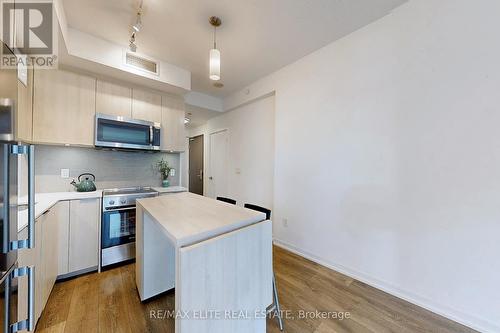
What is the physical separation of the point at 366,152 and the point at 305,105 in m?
1.07

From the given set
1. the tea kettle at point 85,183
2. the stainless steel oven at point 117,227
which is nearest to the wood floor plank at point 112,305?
the stainless steel oven at point 117,227

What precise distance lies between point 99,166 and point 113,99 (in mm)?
966

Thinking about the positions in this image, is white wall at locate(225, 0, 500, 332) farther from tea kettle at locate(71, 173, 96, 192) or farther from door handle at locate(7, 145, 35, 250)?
tea kettle at locate(71, 173, 96, 192)

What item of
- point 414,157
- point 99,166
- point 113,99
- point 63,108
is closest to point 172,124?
point 113,99

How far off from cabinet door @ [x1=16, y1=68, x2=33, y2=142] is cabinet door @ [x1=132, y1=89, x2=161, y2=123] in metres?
1.00

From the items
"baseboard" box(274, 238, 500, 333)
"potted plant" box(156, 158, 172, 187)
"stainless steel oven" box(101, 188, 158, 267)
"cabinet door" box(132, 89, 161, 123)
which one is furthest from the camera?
"potted plant" box(156, 158, 172, 187)

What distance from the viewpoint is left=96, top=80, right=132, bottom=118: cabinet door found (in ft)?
8.40

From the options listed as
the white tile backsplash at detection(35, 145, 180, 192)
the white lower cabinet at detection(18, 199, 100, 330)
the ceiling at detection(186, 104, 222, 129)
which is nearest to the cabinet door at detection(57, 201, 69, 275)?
the white lower cabinet at detection(18, 199, 100, 330)

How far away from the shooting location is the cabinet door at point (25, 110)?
1.84m

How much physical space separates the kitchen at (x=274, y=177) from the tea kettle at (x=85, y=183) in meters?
0.02

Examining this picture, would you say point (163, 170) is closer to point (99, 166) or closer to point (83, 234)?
point (99, 166)

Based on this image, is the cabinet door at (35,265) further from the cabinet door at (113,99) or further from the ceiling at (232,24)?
the ceiling at (232,24)

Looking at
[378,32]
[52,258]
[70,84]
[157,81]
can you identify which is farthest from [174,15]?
[52,258]

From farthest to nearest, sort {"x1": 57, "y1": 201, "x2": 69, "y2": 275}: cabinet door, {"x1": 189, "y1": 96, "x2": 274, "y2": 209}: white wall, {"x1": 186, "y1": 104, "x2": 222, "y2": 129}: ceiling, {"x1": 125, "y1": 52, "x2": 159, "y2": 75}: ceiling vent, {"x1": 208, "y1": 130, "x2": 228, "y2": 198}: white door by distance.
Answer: {"x1": 208, "y1": 130, "x2": 228, "y2": 198}: white door < {"x1": 186, "y1": 104, "x2": 222, "y2": 129}: ceiling < {"x1": 189, "y1": 96, "x2": 274, "y2": 209}: white wall < {"x1": 125, "y1": 52, "x2": 159, "y2": 75}: ceiling vent < {"x1": 57, "y1": 201, "x2": 69, "y2": 275}: cabinet door
